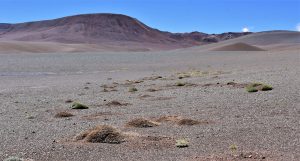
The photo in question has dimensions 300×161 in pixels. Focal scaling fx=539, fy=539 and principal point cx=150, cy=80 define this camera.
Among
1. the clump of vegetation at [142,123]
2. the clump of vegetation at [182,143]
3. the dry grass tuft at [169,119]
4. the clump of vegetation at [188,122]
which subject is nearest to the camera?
the clump of vegetation at [182,143]

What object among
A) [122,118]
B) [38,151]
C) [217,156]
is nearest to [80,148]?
[38,151]

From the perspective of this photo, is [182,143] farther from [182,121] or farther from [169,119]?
[169,119]

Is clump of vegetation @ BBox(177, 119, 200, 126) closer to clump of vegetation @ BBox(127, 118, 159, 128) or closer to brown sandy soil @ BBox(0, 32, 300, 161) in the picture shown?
brown sandy soil @ BBox(0, 32, 300, 161)

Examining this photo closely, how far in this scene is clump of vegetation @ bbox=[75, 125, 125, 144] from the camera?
9945 mm

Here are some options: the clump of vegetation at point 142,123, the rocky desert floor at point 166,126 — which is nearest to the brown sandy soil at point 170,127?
the rocky desert floor at point 166,126

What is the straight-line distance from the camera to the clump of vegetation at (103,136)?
32.6 ft

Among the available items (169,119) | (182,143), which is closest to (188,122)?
(169,119)

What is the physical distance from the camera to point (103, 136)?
10.1 metres

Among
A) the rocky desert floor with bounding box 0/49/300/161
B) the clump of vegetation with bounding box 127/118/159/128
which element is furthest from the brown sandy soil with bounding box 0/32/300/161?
the clump of vegetation with bounding box 127/118/159/128

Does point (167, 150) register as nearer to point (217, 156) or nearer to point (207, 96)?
point (217, 156)

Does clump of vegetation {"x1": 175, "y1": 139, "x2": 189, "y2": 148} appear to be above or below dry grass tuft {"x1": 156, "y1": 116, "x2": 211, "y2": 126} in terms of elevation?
above

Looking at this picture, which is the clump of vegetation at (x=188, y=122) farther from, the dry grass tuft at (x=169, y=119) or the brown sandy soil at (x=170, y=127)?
the dry grass tuft at (x=169, y=119)

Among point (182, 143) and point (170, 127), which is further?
point (170, 127)

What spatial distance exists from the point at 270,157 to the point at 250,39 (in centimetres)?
18372
